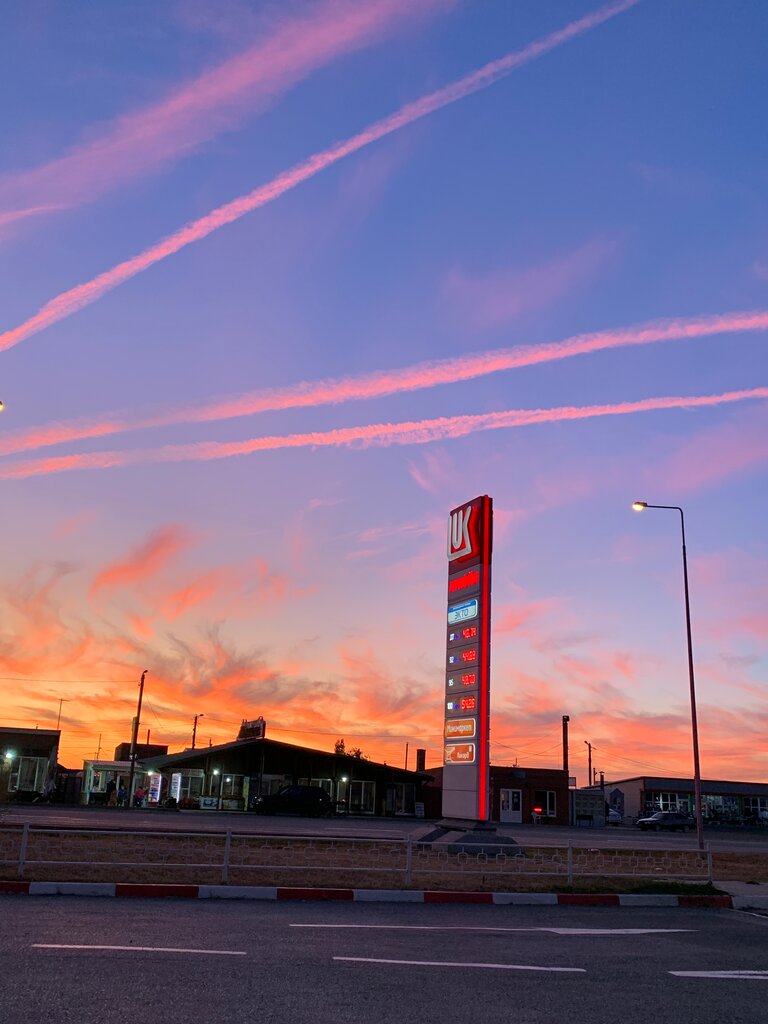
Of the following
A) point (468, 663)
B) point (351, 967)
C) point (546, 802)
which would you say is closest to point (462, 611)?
point (468, 663)

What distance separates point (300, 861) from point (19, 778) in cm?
4612

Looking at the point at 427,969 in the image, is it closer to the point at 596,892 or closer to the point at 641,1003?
the point at 641,1003

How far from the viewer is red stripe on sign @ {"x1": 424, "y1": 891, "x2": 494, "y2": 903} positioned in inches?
644

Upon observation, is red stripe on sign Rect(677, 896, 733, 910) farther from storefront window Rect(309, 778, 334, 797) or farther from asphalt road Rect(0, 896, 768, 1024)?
storefront window Rect(309, 778, 334, 797)

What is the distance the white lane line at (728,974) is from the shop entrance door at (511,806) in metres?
61.9

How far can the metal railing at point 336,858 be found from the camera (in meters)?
17.3

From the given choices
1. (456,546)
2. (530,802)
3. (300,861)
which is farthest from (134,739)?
(300,861)

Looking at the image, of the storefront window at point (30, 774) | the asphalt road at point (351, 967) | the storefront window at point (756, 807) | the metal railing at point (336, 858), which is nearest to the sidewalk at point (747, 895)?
the metal railing at point (336, 858)

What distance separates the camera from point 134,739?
214 feet

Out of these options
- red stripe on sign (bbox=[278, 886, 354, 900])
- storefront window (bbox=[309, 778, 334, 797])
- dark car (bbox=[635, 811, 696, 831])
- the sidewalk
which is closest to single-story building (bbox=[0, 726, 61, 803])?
storefront window (bbox=[309, 778, 334, 797])

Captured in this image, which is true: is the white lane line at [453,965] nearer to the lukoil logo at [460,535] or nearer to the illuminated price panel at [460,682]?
the illuminated price panel at [460,682]

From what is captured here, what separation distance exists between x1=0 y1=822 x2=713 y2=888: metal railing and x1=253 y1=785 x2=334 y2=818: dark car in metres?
23.6

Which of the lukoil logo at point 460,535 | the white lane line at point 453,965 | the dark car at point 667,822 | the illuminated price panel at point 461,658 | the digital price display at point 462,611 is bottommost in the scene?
the white lane line at point 453,965

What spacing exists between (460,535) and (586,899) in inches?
619
